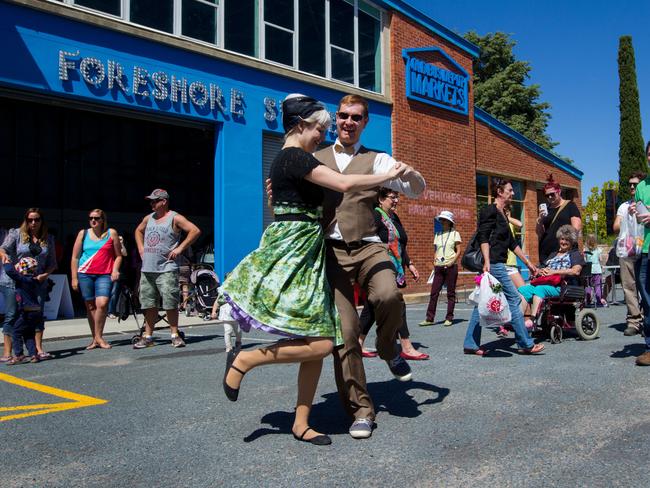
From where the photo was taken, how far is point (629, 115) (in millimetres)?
37094

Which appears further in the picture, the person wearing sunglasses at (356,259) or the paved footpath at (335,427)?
the person wearing sunglasses at (356,259)

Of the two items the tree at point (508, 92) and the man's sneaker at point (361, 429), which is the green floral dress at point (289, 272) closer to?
the man's sneaker at point (361, 429)

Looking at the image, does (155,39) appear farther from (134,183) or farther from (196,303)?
(134,183)

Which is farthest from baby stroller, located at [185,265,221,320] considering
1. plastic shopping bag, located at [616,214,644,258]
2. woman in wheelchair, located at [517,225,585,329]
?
plastic shopping bag, located at [616,214,644,258]

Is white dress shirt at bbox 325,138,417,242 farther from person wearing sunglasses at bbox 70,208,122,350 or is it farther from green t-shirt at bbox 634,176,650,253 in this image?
person wearing sunglasses at bbox 70,208,122,350

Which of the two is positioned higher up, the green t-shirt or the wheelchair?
the green t-shirt

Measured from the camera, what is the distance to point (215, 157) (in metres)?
13.2

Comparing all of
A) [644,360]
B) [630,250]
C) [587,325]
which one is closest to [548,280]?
[587,325]

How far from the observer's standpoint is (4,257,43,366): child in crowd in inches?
268

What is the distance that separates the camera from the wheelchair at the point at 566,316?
750 cm

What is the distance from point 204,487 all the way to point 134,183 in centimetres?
2277

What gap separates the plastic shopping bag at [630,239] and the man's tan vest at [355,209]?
3.43 meters

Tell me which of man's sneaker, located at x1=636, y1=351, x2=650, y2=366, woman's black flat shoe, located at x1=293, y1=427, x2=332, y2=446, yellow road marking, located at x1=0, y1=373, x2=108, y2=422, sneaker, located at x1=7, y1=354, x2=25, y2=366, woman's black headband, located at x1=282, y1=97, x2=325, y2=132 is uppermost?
woman's black headband, located at x1=282, y1=97, x2=325, y2=132

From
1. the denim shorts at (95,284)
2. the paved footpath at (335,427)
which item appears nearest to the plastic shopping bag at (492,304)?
the paved footpath at (335,427)
